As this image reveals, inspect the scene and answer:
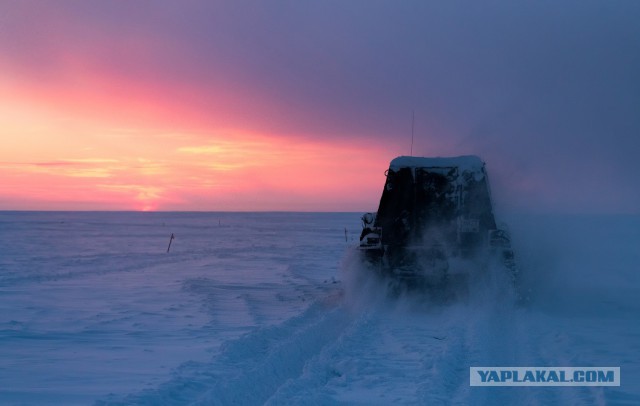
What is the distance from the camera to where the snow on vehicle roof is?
12141 millimetres

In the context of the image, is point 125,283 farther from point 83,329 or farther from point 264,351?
point 264,351

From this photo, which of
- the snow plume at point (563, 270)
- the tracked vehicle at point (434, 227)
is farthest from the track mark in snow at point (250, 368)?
the snow plume at point (563, 270)

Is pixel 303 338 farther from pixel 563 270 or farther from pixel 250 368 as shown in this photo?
pixel 563 270

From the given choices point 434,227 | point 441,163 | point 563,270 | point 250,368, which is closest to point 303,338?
point 250,368

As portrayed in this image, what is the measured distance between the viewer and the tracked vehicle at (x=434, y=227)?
11000 millimetres

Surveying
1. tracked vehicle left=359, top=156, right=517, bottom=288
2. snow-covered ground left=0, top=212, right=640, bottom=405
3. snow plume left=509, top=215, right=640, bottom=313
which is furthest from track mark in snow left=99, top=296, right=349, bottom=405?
snow plume left=509, top=215, right=640, bottom=313

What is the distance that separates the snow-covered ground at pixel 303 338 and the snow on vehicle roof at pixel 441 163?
2.22m

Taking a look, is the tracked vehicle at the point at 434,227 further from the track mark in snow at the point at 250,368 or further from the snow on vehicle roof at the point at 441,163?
the track mark in snow at the point at 250,368

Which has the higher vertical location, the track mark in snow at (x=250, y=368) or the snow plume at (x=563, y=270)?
the snow plume at (x=563, y=270)

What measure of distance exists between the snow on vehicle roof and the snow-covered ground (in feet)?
7.28

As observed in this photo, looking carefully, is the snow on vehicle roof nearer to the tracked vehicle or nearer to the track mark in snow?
the tracked vehicle

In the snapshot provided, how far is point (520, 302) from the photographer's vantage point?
10.7 m

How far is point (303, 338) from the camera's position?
8477 millimetres

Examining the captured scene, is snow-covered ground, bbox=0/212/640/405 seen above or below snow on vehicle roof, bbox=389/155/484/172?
below
